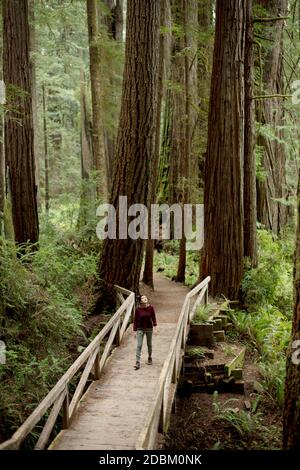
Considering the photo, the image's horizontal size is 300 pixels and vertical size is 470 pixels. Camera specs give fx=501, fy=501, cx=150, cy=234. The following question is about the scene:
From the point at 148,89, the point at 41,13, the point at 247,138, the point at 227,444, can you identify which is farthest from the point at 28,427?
the point at 41,13

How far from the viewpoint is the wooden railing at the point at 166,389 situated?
21.2 feet

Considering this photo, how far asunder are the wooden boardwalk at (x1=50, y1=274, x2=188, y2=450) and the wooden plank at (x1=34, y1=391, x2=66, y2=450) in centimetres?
43

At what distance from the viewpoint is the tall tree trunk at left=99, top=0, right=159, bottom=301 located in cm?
1283

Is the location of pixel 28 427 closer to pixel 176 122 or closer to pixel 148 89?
pixel 148 89

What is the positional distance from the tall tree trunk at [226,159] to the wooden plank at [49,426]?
799cm

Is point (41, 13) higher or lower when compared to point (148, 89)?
higher

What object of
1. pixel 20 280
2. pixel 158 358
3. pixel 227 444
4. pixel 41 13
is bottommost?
pixel 227 444

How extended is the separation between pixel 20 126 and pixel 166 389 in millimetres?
7815

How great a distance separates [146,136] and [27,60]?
3517 mm

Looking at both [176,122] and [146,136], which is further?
[176,122]

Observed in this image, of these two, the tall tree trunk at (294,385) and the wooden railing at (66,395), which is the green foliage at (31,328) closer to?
the wooden railing at (66,395)

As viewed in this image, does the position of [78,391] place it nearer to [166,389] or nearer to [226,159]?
[166,389]

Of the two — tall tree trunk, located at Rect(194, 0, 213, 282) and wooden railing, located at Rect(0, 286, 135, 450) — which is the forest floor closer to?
wooden railing, located at Rect(0, 286, 135, 450)

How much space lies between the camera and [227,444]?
8750mm
